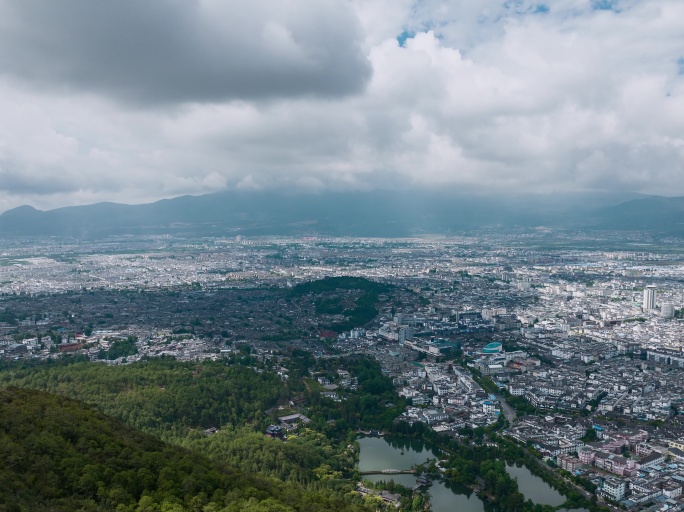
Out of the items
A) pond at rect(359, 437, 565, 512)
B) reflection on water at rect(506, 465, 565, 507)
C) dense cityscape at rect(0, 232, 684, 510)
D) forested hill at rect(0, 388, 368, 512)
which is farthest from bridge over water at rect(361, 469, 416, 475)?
forested hill at rect(0, 388, 368, 512)

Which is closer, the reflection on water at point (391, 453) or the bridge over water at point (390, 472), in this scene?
the bridge over water at point (390, 472)

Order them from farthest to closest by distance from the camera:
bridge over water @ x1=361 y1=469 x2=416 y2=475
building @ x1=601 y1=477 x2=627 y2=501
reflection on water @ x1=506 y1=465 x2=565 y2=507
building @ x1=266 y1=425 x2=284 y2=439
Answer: building @ x1=266 y1=425 x2=284 y2=439, bridge over water @ x1=361 y1=469 x2=416 y2=475, reflection on water @ x1=506 y1=465 x2=565 y2=507, building @ x1=601 y1=477 x2=627 y2=501

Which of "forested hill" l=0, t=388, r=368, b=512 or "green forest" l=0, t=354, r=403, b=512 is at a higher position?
"forested hill" l=0, t=388, r=368, b=512

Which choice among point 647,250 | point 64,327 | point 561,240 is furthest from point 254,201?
point 64,327

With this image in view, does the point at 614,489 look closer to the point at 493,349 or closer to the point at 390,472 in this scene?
the point at 390,472

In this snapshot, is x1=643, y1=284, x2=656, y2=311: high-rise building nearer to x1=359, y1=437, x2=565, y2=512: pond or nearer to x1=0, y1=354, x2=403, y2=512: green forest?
x1=0, y1=354, x2=403, y2=512: green forest

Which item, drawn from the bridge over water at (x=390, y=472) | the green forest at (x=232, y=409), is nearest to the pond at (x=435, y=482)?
the bridge over water at (x=390, y=472)

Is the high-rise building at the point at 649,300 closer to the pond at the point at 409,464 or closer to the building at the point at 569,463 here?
the building at the point at 569,463

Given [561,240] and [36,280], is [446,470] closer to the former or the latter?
[36,280]

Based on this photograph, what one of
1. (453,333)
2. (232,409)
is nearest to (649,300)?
(453,333)
